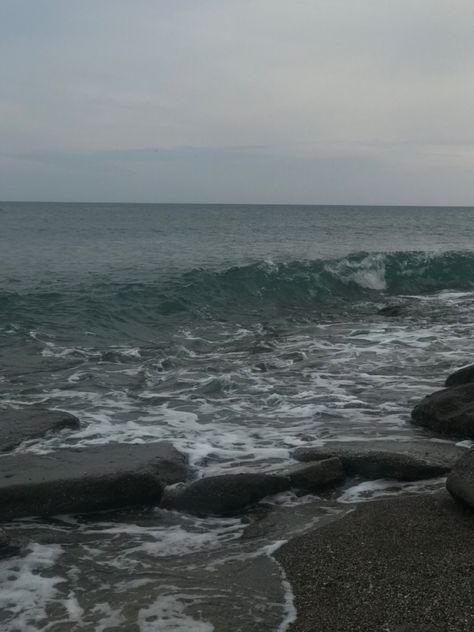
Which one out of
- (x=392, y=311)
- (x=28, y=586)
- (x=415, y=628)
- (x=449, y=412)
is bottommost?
(x=28, y=586)

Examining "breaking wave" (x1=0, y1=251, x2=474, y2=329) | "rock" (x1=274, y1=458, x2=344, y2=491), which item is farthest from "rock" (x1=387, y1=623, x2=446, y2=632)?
"breaking wave" (x1=0, y1=251, x2=474, y2=329)

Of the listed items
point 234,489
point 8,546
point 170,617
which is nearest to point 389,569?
point 170,617

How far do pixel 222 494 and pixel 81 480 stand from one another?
4.02 ft

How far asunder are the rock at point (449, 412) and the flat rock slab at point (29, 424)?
406 centimetres

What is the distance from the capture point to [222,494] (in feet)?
18.9

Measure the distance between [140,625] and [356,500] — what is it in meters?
2.44

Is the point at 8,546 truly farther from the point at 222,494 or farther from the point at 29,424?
the point at 29,424

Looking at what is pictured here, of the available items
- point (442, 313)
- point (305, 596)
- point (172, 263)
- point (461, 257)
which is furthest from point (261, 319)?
point (461, 257)

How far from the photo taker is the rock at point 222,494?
575 centimetres

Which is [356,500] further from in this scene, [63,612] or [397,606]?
[63,612]

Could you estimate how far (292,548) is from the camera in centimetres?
487

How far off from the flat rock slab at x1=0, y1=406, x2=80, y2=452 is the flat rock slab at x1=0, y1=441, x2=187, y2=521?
33.8 inches

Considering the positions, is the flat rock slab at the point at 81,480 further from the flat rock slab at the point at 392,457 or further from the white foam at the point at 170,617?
the white foam at the point at 170,617

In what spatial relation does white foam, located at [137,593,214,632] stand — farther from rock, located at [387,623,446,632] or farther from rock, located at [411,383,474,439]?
rock, located at [411,383,474,439]
